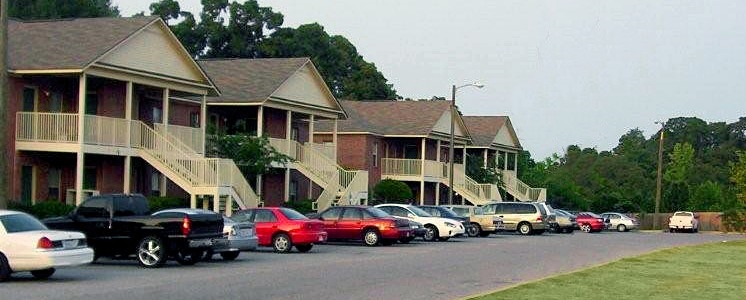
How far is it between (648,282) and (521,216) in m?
30.4

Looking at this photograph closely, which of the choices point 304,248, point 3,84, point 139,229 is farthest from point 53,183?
point 139,229

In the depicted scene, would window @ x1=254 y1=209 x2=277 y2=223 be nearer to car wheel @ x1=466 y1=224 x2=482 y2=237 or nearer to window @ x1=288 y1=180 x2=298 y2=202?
car wheel @ x1=466 y1=224 x2=482 y2=237

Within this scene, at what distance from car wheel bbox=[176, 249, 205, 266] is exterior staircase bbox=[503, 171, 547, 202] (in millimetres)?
51351

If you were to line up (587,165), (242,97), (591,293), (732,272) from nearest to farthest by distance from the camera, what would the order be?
(591,293) < (732,272) < (242,97) < (587,165)

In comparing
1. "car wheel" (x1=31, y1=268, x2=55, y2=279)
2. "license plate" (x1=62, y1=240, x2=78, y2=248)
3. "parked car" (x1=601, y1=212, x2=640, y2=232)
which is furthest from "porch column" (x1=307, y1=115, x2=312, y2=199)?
"license plate" (x1=62, y1=240, x2=78, y2=248)

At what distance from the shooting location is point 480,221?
168ft

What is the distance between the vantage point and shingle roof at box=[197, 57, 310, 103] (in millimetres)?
50459

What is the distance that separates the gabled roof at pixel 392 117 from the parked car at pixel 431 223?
2109cm

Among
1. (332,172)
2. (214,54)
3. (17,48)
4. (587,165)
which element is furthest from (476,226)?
(587,165)

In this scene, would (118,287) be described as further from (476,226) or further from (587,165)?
(587,165)

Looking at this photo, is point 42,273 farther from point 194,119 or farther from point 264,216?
point 194,119

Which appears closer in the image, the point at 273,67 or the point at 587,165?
the point at 273,67

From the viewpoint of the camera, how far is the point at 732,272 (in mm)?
27719

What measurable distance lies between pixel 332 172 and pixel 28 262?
33.1 m
